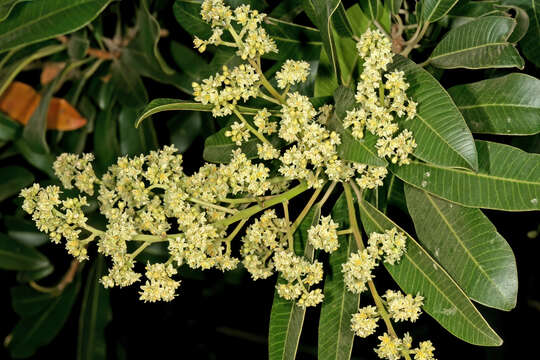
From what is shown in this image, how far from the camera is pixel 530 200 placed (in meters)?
1.16

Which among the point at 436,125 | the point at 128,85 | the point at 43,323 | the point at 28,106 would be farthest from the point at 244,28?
the point at 43,323

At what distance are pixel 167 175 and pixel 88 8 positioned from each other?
21.7 inches

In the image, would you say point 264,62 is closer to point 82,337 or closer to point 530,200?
point 530,200

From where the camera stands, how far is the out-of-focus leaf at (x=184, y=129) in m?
2.14

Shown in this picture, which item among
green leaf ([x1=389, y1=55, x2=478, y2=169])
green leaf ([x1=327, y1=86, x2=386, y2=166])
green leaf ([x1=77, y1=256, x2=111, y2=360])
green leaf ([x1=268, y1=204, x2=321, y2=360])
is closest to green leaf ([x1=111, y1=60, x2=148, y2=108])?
green leaf ([x1=77, y1=256, x2=111, y2=360])

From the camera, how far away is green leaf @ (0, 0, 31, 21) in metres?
A: 1.46

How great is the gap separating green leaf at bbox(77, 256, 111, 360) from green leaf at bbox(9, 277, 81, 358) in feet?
0.35

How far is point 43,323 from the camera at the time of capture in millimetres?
2424

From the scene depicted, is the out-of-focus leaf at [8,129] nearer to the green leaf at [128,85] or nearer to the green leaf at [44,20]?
the green leaf at [128,85]

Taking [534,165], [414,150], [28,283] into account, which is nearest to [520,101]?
[534,165]

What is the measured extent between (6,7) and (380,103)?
958 millimetres

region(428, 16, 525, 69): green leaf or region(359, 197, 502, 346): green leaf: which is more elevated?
region(428, 16, 525, 69): green leaf

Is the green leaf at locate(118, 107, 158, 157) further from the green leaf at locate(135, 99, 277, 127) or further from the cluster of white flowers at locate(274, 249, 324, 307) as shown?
the cluster of white flowers at locate(274, 249, 324, 307)

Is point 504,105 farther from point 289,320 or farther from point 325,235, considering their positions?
point 289,320
